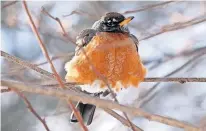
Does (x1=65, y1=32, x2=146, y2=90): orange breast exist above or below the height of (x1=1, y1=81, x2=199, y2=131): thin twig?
below

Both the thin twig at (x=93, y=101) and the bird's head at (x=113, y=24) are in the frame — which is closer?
the thin twig at (x=93, y=101)

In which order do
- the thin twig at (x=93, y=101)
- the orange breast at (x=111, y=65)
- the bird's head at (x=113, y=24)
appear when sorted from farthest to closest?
the bird's head at (x=113, y=24) → the orange breast at (x=111, y=65) → the thin twig at (x=93, y=101)

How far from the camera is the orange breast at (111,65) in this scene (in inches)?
110

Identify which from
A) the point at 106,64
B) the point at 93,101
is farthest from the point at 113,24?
the point at 93,101

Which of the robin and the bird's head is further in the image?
the bird's head

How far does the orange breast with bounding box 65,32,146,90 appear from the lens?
2.81m

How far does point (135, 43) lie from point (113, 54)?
29 centimetres

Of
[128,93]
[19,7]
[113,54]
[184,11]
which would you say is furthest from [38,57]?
[113,54]

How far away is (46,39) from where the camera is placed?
5125 mm

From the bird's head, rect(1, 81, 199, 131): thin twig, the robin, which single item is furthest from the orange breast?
rect(1, 81, 199, 131): thin twig

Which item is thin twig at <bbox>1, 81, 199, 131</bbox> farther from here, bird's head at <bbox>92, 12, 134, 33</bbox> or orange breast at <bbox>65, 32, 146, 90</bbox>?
bird's head at <bbox>92, 12, 134, 33</bbox>

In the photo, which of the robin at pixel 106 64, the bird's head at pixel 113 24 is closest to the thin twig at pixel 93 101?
the robin at pixel 106 64

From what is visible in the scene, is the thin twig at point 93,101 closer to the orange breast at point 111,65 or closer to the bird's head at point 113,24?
the orange breast at point 111,65

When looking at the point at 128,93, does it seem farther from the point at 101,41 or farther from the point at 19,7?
the point at 19,7
